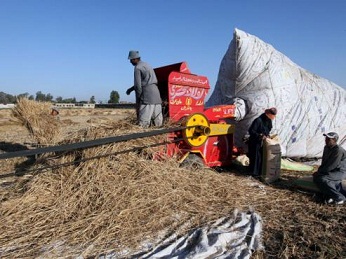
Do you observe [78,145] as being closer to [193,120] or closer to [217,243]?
Result: [217,243]

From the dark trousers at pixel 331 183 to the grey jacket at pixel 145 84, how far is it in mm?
2878

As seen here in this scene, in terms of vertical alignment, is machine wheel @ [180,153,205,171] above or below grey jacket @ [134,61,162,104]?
below

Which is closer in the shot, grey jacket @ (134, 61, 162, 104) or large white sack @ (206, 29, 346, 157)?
grey jacket @ (134, 61, 162, 104)

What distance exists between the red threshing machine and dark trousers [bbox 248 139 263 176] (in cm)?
44

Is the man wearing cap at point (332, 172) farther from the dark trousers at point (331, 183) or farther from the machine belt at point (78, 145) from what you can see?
the machine belt at point (78, 145)

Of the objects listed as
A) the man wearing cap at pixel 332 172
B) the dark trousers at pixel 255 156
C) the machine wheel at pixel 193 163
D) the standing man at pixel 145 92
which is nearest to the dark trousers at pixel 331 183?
the man wearing cap at pixel 332 172

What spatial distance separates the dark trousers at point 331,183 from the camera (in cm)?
518

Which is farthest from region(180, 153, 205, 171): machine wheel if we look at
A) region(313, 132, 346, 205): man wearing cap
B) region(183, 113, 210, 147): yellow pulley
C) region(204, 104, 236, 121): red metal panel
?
region(313, 132, 346, 205): man wearing cap

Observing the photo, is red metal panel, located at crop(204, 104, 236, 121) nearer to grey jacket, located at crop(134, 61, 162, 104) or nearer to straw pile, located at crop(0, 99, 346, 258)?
grey jacket, located at crop(134, 61, 162, 104)

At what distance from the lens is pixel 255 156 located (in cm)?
671

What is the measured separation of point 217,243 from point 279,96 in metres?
5.29

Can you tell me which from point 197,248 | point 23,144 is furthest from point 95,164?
point 23,144

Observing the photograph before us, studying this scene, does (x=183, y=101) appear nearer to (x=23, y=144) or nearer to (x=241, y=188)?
(x=241, y=188)

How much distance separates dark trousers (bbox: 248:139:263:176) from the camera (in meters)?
6.63
